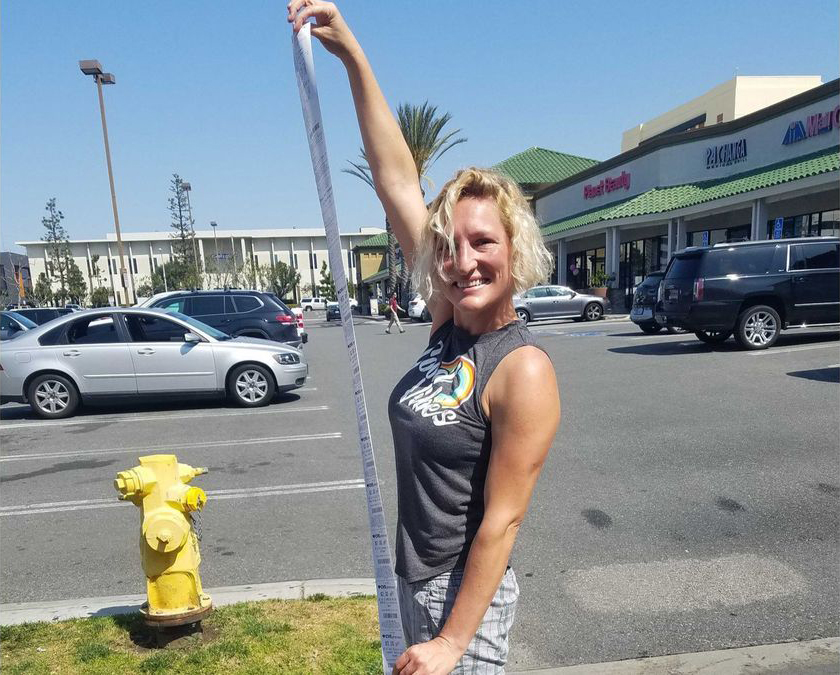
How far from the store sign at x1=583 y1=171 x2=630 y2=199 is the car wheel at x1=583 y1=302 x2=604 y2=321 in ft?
23.1

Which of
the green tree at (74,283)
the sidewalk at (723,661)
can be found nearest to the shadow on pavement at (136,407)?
the sidewalk at (723,661)

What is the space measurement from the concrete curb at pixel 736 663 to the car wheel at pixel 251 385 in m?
7.21

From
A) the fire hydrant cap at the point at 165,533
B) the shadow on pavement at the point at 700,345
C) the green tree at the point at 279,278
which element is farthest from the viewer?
the green tree at the point at 279,278

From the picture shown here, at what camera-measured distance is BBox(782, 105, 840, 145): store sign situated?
17375mm

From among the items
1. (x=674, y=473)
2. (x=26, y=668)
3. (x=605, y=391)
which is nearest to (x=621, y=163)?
(x=605, y=391)

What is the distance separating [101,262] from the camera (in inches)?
3669

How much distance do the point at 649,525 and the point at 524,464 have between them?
351 cm

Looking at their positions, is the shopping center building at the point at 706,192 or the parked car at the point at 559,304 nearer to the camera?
the shopping center building at the point at 706,192

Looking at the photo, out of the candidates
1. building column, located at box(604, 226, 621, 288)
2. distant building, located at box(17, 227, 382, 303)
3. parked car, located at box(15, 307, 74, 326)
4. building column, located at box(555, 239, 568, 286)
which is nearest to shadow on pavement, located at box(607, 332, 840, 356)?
building column, located at box(604, 226, 621, 288)

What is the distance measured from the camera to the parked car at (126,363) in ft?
29.5

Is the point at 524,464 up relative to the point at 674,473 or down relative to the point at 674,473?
up

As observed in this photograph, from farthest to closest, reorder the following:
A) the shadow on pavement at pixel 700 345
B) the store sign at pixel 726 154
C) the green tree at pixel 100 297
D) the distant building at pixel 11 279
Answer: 1. the green tree at pixel 100 297
2. the distant building at pixel 11 279
3. the store sign at pixel 726 154
4. the shadow on pavement at pixel 700 345

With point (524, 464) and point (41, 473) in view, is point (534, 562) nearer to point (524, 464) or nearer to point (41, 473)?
point (524, 464)

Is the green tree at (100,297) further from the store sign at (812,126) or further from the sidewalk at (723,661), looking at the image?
the sidewalk at (723,661)
